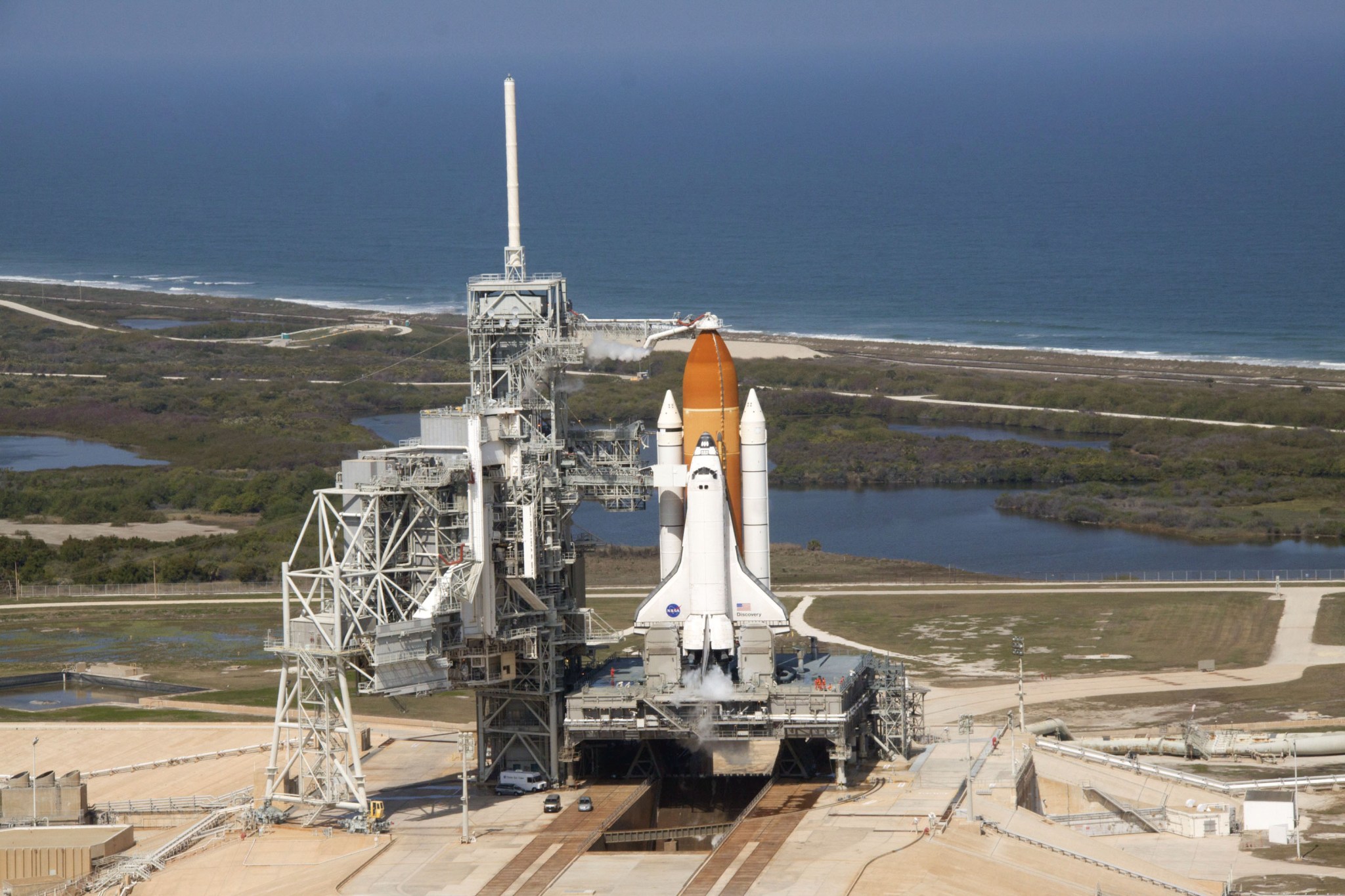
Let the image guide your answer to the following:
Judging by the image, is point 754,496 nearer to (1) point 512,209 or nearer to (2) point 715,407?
(2) point 715,407

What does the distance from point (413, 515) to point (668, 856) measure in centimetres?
1298

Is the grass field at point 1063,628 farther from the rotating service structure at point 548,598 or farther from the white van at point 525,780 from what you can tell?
the white van at point 525,780

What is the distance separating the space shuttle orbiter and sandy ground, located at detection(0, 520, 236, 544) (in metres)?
63.1

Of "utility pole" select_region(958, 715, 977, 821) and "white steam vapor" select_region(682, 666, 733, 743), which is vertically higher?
"white steam vapor" select_region(682, 666, 733, 743)

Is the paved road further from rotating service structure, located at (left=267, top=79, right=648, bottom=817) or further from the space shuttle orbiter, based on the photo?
the space shuttle orbiter

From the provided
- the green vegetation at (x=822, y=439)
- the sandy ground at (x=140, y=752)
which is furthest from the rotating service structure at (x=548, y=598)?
the green vegetation at (x=822, y=439)

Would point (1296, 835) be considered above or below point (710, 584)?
below

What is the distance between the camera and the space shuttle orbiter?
65.8 meters

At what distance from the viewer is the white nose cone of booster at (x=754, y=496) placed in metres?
67.9

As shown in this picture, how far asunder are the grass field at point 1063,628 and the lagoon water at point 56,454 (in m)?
75.0

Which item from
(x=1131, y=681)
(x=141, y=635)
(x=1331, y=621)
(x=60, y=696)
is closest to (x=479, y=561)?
(x=60, y=696)

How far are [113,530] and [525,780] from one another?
A: 69070mm

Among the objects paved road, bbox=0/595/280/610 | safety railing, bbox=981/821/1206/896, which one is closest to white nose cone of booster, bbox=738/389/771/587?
safety railing, bbox=981/821/1206/896

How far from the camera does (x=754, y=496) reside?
68.2 meters
